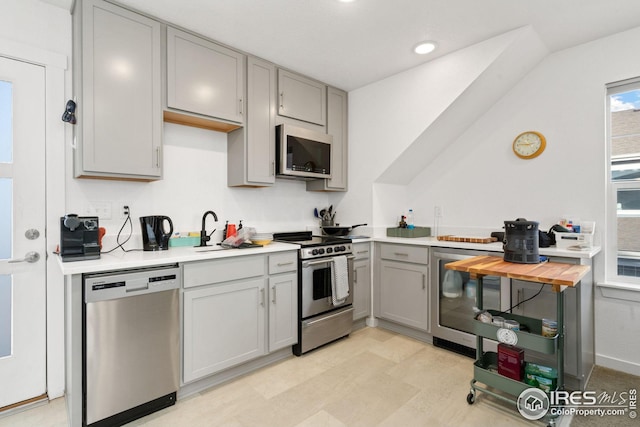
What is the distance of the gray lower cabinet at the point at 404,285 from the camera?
297 centimetres

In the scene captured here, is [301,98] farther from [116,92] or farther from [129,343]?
[129,343]

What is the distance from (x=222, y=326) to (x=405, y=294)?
1743 mm

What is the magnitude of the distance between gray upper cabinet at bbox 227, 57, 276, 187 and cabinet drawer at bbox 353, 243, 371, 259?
107 centimetres

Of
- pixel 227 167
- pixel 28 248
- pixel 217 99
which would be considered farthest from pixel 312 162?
pixel 28 248

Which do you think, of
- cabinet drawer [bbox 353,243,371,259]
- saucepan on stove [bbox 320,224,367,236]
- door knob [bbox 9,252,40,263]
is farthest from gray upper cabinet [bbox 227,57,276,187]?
door knob [bbox 9,252,40,263]

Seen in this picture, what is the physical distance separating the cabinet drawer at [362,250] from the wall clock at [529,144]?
1671mm

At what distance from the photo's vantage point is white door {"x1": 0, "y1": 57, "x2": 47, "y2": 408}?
201 centimetres

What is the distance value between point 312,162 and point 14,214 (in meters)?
2.33

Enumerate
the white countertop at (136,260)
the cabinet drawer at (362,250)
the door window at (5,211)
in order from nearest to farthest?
the white countertop at (136,260)
the door window at (5,211)
the cabinet drawer at (362,250)

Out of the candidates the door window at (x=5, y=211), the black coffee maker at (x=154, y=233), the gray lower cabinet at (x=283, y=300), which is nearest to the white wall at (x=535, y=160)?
the gray lower cabinet at (x=283, y=300)

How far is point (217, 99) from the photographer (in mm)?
2635

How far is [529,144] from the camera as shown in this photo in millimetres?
2924

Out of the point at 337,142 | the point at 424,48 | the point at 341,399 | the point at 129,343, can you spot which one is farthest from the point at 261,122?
the point at 341,399

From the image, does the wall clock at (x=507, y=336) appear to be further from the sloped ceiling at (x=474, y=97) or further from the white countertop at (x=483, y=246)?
the sloped ceiling at (x=474, y=97)
